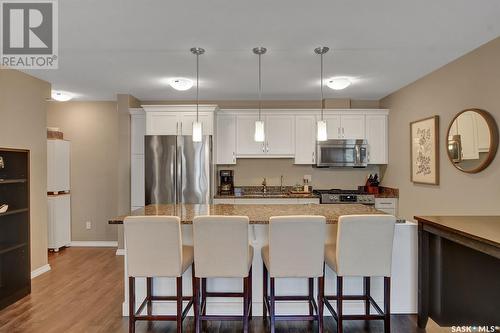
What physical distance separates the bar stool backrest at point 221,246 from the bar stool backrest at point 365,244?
0.72 meters

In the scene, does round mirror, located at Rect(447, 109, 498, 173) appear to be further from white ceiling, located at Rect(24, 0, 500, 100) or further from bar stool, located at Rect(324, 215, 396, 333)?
bar stool, located at Rect(324, 215, 396, 333)

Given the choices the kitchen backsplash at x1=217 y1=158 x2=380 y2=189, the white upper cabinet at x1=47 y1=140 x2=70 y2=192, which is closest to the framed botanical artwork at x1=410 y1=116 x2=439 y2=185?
the kitchen backsplash at x1=217 y1=158 x2=380 y2=189

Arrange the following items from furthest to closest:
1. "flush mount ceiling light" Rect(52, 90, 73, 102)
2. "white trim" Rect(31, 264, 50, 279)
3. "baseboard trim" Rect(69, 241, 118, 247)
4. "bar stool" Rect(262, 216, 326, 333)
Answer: "baseboard trim" Rect(69, 241, 118, 247), "flush mount ceiling light" Rect(52, 90, 73, 102), "white trim" Rect(31, 264, 50, 279), "bar stool" Rect(262, 216, 326, 333)

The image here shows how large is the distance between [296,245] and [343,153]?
9.93 ft

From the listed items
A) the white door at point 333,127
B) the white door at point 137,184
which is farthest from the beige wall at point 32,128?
the white door at point 333,127

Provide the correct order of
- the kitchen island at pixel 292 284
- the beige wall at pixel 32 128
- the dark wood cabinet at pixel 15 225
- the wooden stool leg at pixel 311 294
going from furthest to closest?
1. the beige wall at pixel 32 128
2. the dark wood cabinet at pixel 15 225
3. the kitchen island at pixel 292 284
4. the wooden stool leg at pixel 311 294

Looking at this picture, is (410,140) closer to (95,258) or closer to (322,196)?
(322,196)

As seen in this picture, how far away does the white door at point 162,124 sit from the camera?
4.73 m

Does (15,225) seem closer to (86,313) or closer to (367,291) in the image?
(86,313)

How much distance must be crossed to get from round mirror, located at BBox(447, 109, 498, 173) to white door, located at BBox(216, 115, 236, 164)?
9.76 ft

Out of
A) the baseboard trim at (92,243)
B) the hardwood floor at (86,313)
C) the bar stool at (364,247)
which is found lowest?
the hardwood floor at (86,313)

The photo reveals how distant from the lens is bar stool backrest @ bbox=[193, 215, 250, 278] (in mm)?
2260

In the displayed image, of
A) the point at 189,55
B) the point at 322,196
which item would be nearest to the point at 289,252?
the point at 189,55

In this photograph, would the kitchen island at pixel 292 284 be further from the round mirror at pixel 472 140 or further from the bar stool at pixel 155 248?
the round mirror at pixel 472 140
